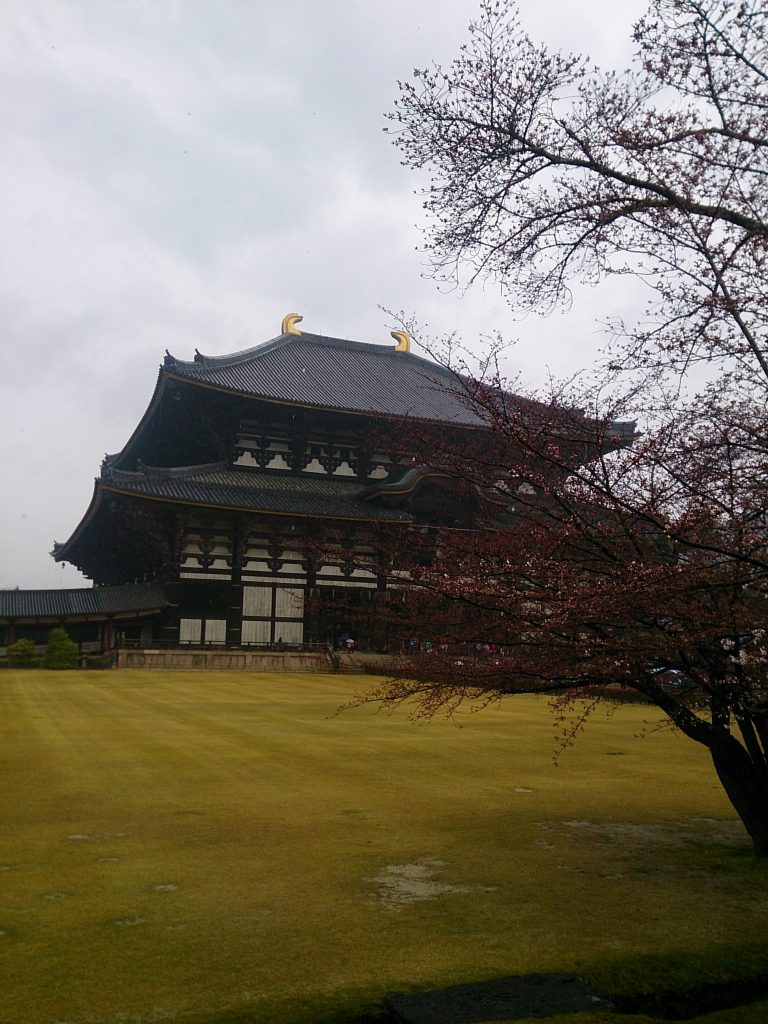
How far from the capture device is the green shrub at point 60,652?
2591 cm

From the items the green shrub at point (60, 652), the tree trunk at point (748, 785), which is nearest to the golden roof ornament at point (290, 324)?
the green shrub at point (60, 652)

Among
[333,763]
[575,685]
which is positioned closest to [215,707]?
[333,763]

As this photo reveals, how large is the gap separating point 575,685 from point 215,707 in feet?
35.3

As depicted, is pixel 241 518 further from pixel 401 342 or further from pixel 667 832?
pixel 667 832

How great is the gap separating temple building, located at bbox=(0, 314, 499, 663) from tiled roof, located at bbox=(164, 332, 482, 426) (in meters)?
0.12

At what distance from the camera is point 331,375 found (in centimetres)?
3469

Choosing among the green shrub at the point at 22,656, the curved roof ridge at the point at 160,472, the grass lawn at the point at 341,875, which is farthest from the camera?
the curved roof ridge at the point at 160,472

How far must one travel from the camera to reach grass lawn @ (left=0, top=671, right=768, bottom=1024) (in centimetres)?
401

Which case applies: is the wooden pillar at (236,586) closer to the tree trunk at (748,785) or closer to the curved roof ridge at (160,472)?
the curved roof ridge at (160,472)

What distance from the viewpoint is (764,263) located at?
5.86 meters

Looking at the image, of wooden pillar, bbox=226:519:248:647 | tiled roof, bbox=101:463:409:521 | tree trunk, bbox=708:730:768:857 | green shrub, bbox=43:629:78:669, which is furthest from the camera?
wooden pillar, bbox=226:519:248:647

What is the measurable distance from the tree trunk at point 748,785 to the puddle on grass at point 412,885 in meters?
2.05

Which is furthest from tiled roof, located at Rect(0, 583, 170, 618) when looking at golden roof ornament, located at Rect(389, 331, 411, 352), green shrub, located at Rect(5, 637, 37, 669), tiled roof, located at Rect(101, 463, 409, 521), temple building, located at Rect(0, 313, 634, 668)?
golden roof ornament, located at Rect(389, 331, 411, 352)

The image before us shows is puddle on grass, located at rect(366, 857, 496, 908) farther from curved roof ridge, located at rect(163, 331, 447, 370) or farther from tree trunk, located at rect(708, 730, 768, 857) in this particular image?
curved roof ridge, located at rect(163, 331, 447, 370)
